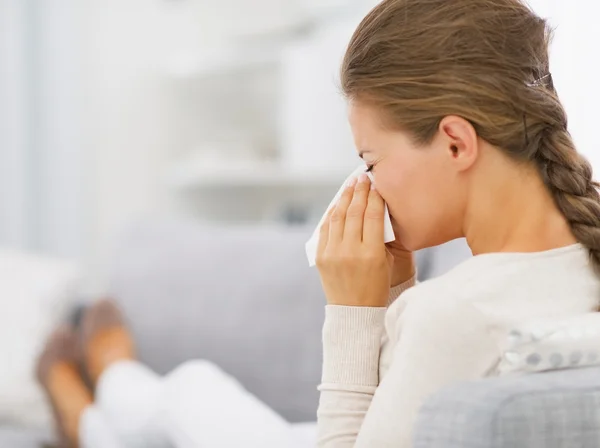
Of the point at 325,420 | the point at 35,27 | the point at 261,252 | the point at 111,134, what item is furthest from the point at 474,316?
the point at 35,27

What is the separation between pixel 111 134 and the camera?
9.68 ft

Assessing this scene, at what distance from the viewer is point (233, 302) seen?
185 cm

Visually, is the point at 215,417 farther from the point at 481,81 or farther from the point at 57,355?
the point at 57,355

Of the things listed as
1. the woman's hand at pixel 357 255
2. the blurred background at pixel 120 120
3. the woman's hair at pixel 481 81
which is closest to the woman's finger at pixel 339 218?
the woman's hand at pixel 357 255

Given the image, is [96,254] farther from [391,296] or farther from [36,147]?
[391,296]

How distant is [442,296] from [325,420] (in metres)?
0.20

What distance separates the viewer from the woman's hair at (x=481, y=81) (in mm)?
836

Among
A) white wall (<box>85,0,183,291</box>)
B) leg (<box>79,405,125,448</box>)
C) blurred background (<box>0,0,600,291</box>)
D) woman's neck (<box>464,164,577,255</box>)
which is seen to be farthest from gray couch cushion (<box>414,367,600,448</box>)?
white wall (<box>85,0,183,291</box>)

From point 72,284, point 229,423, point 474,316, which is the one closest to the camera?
point 474,316

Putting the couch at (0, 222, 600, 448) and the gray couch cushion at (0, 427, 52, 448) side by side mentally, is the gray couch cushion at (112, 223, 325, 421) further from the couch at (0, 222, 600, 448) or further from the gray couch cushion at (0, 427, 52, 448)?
the gray couch cushion at (0, 427, 52, 448)

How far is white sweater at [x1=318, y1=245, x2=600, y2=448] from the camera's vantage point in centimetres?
78

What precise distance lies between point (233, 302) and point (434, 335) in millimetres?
1101

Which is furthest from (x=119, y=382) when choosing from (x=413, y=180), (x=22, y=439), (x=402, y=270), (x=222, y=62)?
(x=222, y=62)

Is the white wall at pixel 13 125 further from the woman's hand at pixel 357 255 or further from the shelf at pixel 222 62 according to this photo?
the woman's hand at pixel 357 255
